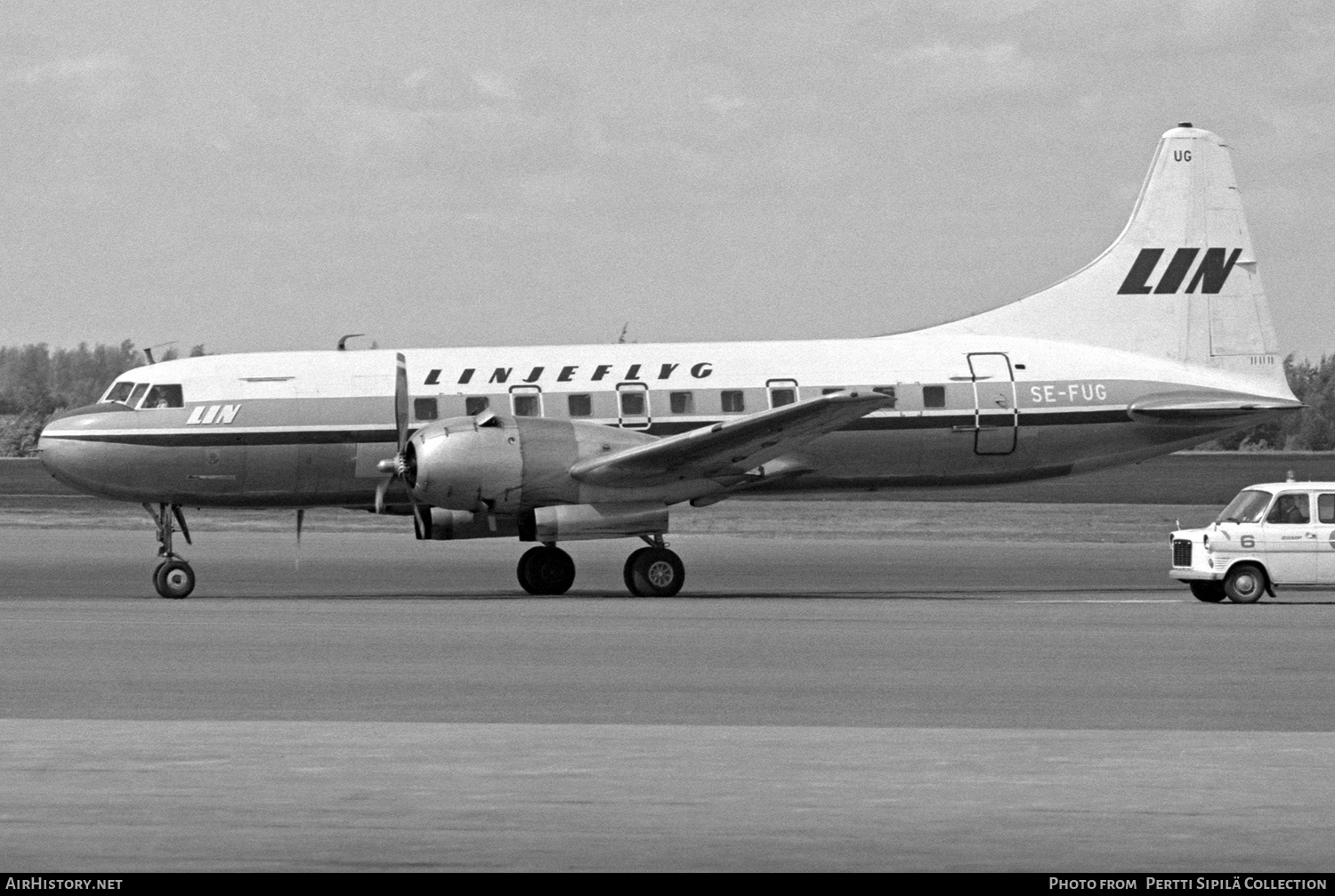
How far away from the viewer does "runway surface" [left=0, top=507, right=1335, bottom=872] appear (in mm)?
8906

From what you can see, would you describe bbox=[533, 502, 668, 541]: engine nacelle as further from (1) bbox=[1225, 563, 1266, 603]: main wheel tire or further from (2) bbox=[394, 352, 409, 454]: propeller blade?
(1) bbox=[1225, 563, 1266, 603]: main wheel tire

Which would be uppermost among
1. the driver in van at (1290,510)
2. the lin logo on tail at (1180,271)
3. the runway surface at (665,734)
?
the lin logo on tail at (1180,271)

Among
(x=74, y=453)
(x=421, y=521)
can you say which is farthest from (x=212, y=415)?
(x=421, y=521)

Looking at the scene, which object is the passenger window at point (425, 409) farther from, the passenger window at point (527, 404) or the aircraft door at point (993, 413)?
the aircraft door at point (993, 413)

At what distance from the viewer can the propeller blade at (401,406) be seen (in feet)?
96.0

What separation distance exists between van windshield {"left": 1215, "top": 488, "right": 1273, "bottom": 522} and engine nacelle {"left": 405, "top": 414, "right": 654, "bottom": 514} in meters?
9.34

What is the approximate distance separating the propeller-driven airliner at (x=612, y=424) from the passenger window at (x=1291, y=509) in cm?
438

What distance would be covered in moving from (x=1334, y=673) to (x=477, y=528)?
50.5 ft

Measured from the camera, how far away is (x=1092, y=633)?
21062 mm

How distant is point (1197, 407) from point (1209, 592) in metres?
4.79

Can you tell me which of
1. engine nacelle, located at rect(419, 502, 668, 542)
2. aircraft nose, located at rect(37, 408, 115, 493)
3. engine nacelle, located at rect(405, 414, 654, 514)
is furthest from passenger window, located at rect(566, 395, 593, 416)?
aircraft nose, located at rect(37, 408, 115, 493)

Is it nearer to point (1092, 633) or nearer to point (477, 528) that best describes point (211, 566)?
point (477, 528)

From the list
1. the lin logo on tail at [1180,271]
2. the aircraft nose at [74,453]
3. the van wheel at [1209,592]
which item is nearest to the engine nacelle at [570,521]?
the aircraft nose at [74,453]

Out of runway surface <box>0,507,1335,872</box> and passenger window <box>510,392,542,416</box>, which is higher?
passenger window <box>510,392,542,416</box>
